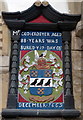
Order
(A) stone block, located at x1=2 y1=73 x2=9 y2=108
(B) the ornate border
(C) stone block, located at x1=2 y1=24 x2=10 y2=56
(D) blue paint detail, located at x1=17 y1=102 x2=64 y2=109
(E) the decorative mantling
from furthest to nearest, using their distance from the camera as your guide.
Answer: (C) stone block, located at x1=2 y1=24 x2=10 y2=56, (E) the decorative mantling, (A) stone block, located at x1=2 y1=73 x2=9 y2=108, (D) blue paint detail, located at x1=17 y1=102 x2=64 y2=109, (B) the ornate border

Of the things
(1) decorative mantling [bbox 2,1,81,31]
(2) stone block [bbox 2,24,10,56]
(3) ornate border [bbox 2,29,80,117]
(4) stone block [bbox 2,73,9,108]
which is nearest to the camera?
(3) ornate border [bbox 2,29,80,117]

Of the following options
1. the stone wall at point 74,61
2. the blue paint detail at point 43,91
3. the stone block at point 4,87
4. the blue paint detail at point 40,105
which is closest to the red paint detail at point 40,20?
the stone wall at point 74,61

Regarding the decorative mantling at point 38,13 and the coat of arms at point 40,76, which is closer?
the coat of arms at point 40,76

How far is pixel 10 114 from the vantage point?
10.0 feet

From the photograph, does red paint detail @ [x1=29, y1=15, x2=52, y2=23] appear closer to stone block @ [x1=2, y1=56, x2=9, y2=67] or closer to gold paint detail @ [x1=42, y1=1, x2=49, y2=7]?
gold paint detail @ [x1=42, y1=1, x2=49, y2=7]

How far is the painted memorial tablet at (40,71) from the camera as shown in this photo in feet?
10.5

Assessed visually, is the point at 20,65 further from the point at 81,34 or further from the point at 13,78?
the point at 81,34

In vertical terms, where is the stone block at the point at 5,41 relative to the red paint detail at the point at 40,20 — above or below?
below

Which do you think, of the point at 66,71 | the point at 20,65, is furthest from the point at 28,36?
the point at 66,71

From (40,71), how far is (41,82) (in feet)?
0.45

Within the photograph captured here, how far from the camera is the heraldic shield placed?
324 cm

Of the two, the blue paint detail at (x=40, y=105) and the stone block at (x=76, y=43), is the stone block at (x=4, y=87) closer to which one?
the blue paint detail at (x=40, y=105)

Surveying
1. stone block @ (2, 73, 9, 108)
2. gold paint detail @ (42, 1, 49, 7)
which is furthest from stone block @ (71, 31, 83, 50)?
stone block @ (2, 73, 9, 108)

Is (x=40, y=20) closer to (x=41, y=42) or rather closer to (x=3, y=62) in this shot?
(x=41, y=42)
